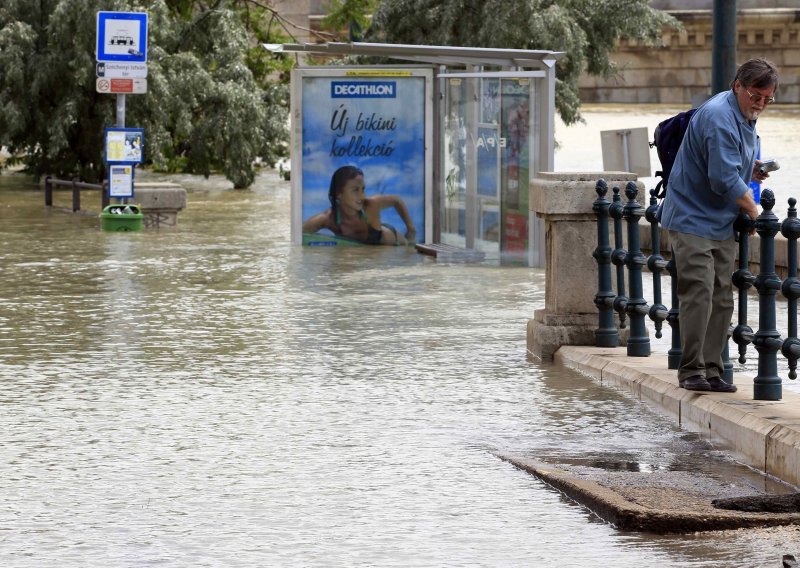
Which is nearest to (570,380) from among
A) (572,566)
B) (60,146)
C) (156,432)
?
(156,432)

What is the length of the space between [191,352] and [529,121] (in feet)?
20.6

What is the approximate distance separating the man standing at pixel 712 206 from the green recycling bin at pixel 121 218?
12.2 meters

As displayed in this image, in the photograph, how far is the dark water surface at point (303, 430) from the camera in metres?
6.05

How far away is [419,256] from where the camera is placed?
56.6ft

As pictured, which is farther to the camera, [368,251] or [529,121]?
[368,251]

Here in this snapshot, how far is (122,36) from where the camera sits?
2005 cm

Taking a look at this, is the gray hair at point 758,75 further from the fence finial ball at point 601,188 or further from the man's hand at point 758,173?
the fence finial ball at point 601,188

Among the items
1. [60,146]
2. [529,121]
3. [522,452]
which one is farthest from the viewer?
[60,146]

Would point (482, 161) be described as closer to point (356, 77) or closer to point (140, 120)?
point (356, 77)

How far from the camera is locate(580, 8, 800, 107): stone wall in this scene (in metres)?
49.5

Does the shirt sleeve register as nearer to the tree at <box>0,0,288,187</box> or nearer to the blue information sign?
the blue information sign

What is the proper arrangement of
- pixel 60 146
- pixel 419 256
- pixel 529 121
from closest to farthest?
pixel 529 121
pixel 419 256
pixel 60 146

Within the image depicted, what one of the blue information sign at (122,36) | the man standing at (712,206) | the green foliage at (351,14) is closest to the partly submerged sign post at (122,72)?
the blue information sign at (122,36)

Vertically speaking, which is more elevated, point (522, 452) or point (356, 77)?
point (356, 77)
